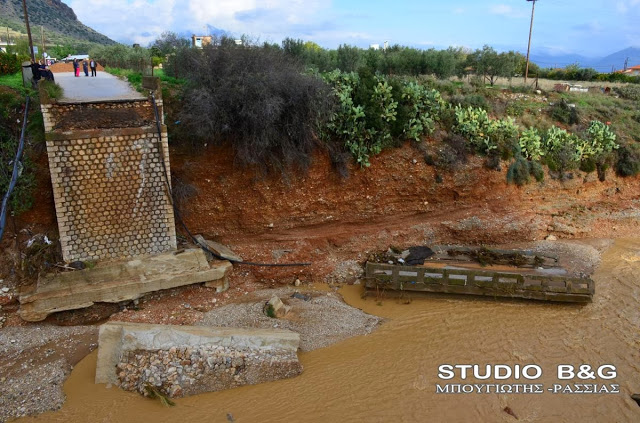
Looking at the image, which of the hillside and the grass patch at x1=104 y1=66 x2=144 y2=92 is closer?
the grass patch at x1=104 y1=66 x2=144 y2=92

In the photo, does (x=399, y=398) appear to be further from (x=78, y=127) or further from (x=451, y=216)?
(x=78, y=127)

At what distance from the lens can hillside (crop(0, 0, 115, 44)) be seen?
2427 inches

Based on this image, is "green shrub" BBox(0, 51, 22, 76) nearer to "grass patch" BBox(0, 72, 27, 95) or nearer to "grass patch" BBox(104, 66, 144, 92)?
"grass patch" BBox(0, 72, 27, 95)

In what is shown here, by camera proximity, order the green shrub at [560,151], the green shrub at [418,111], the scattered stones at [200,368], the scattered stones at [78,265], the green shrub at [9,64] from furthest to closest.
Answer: the green shrub at [560,151] < the green shrub at [418,111] < the green shrub at [9,64] < the scattered stones at [78,265] < the scattered stones at [200,368]

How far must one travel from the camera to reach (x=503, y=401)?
9.38m

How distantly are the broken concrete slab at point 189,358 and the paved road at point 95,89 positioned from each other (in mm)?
6852

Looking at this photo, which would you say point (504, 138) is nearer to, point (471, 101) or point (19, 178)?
point (471, 101)

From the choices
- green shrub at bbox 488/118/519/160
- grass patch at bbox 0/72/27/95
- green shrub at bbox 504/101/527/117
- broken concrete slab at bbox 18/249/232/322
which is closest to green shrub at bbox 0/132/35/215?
grass patch at bbox 0/72/27/95

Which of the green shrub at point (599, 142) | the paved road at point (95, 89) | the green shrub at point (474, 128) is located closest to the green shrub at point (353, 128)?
the green shrub at point (474, 128)

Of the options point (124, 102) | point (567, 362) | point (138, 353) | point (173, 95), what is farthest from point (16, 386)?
point (567, 362)

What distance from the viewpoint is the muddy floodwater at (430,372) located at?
894 cm

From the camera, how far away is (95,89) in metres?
14.6

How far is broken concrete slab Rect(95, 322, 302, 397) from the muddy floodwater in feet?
0.85

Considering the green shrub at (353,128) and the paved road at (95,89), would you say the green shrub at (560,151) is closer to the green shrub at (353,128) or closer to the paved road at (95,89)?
the green shrub at (353,128)
